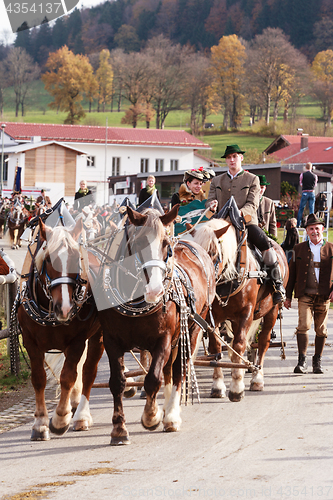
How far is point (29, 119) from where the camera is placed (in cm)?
9338

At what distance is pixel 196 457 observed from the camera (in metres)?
5.00

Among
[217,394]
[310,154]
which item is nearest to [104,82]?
[310,154]

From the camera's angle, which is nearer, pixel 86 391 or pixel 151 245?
pixel 151 245

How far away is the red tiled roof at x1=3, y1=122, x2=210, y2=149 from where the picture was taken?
61.8 metres

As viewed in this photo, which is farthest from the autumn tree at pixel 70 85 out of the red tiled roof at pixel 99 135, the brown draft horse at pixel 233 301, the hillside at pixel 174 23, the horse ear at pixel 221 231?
the horse ear at pixel 221 231

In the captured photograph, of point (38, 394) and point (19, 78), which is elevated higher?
point (19, 78)

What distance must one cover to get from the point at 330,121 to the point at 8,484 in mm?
89642

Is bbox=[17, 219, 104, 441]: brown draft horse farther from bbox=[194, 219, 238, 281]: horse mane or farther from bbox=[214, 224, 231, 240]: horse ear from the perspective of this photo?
bbox=[214, 224, 231, 240]: horse ear

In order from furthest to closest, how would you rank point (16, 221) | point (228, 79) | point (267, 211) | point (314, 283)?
point (228, 79) < point (16, 221) < point (267, 211) < point (314, 283)

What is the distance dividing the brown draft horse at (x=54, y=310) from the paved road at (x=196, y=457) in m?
0.36

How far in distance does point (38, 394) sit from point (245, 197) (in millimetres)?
3721

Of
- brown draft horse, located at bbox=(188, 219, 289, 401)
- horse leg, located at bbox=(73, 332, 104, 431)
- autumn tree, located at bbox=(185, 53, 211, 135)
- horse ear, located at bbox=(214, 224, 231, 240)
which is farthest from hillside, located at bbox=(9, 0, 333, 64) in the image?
horse leg, located at bbox=(73, 332, 104, 431)

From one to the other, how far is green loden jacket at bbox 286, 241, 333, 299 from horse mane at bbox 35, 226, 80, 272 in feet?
14.8

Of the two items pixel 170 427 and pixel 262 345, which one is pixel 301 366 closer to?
pixel 262 345
